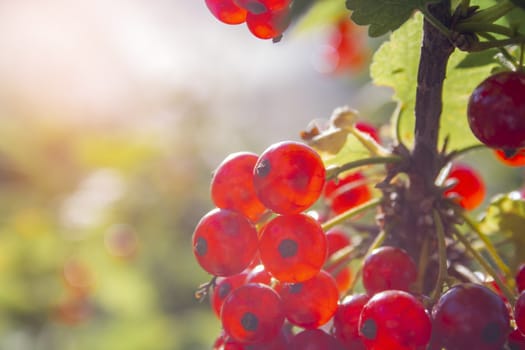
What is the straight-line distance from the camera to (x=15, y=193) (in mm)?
5730

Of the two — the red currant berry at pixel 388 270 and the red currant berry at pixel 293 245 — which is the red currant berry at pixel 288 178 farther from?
the red currant berry at pixel 388 270

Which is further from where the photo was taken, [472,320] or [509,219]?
[509,219]

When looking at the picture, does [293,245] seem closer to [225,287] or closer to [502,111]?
[225,287]

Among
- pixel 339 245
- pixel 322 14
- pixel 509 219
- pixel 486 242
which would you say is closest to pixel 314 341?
pixel 486 242

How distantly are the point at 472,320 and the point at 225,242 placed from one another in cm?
47

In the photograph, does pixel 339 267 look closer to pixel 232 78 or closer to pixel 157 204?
pixel 157 204

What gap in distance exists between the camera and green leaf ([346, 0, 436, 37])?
123 cm

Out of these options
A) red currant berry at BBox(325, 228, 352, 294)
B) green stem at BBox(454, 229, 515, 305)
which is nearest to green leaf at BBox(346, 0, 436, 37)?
green stem at BBox(454, 229, 515, 305)

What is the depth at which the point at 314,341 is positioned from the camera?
4.18 ft

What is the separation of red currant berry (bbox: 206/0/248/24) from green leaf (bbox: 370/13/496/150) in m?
0.46

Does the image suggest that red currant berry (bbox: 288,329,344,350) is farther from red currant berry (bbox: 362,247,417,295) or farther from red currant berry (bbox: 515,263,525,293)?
red currant berry (bbox: 515,263,525,293)

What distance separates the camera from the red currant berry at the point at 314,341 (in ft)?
4.17

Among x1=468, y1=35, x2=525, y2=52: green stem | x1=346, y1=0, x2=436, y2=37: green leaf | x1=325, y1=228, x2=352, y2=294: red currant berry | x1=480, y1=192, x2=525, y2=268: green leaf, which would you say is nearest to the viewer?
x1=468, y1=35, x2=525, y2=52: green stem

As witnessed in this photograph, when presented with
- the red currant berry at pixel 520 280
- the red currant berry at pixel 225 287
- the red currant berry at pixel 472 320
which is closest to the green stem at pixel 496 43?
the red currant berry at pixel 472 320
